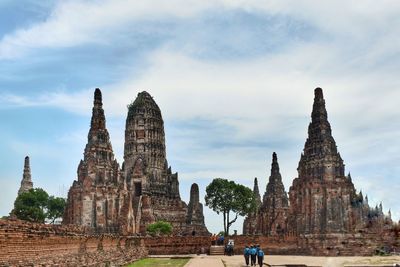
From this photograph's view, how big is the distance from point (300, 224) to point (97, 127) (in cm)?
2304

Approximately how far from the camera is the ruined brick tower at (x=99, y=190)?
2021 inches

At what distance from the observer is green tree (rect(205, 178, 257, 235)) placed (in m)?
68.4

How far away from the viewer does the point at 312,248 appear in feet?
139

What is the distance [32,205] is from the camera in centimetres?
7775

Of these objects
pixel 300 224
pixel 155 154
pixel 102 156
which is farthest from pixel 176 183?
pixel 300 224

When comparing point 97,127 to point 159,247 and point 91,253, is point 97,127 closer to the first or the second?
point 159,247

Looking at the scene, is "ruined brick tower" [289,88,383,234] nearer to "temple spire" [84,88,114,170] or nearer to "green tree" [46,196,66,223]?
"temple spire" [84,88,114,170]

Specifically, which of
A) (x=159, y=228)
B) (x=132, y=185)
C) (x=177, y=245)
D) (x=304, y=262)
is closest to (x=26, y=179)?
(x=132, y=185)

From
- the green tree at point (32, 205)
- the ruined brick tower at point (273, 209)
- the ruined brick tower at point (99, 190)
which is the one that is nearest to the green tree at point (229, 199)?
the ruined brick tower at point (273, 209)

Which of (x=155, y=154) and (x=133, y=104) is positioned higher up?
(x=133, y=104)

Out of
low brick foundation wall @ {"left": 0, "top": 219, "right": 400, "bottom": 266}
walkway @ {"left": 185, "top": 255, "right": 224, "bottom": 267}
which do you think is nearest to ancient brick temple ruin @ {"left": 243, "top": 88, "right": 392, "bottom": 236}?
low brick foundation wall @ {"left": 0, "top": 219, "right": 400, "bottom": 266}

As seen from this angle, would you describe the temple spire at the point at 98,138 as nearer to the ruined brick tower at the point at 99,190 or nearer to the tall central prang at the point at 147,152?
the ruined brick tower at the point at 99,190

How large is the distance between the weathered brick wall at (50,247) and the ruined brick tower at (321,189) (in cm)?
2269

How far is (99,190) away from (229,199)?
21817mm
